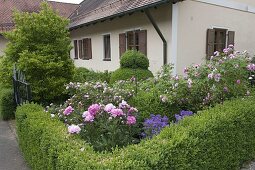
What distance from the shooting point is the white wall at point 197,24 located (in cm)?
833

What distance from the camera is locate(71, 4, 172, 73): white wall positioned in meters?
8.65

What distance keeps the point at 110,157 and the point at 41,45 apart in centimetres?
472

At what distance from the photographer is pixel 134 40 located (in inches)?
398

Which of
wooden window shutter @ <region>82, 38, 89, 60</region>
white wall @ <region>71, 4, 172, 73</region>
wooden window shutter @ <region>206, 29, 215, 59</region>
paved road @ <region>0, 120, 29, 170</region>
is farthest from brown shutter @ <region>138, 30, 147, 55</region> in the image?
wooden window shutter @ <region>82, 38, 89, 60</region>

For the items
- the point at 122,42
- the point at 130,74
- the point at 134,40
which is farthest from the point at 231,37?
the point at 130,74

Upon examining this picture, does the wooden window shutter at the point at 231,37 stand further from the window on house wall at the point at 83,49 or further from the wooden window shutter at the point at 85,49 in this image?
the wooden window shutter at the point at 85,49

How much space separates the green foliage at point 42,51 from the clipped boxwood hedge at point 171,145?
2.10 metres

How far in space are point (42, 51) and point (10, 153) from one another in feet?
8.09

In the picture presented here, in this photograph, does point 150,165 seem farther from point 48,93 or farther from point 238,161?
point 48,93

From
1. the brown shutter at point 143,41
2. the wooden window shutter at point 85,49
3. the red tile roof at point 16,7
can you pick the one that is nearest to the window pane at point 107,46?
the wooden window shutter at point 85,49

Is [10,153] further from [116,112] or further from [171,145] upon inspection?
[171,145]

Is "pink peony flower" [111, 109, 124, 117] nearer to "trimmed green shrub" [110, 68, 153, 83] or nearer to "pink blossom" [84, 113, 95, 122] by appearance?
"pink blossom" [84, 113, 95, 122]

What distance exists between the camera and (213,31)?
9.16m

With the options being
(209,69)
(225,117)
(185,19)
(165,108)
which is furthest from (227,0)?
(225,117)
